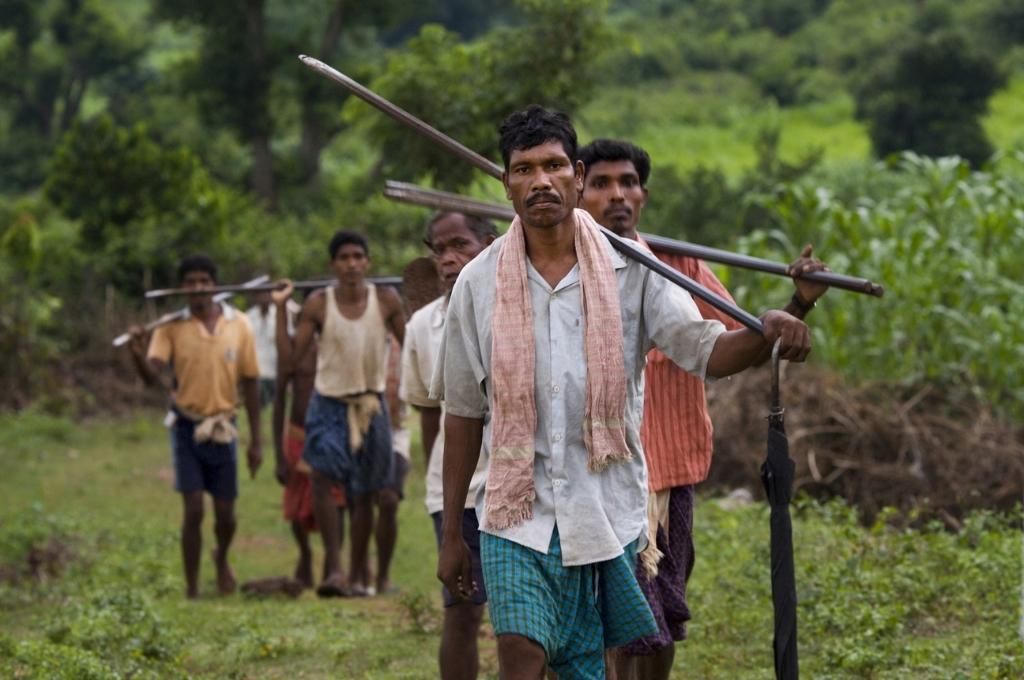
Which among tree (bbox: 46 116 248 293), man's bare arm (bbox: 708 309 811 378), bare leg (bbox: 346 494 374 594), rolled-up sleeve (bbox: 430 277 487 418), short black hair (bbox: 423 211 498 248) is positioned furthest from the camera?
tree (bbox: 46 116 248 293)

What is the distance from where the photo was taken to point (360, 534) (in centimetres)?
920

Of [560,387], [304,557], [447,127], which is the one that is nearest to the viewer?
[560,387]

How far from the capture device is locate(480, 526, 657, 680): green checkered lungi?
4340 millimetres

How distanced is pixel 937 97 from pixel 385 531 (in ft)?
77.3

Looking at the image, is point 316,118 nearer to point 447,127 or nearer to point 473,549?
point 447,127

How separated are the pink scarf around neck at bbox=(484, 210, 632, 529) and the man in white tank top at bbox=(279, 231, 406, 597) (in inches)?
182

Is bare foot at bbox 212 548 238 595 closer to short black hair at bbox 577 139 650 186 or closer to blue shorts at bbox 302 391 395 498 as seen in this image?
blue shorts at bbox 302 391 395 498

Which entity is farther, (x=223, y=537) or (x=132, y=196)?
(x=132, y=196)

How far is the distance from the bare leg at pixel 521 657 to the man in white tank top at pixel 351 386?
4.70m

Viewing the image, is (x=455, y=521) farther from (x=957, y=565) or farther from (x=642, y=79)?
(x=642, y=79)

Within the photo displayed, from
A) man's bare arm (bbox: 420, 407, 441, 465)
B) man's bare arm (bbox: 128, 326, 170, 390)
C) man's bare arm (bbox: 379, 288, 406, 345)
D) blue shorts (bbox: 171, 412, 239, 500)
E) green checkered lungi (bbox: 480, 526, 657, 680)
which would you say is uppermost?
man's bare arm (bbox: 379, 288, 406, 345)

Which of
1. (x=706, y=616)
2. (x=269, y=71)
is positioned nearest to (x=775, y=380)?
(x=706, y=616)

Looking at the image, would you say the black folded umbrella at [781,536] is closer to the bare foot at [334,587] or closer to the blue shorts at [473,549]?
the blue shorts at [473,549]

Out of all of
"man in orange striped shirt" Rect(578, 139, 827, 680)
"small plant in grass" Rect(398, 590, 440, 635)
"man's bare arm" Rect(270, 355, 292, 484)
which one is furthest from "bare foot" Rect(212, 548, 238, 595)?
"man in orange striped shirt" Rect(578, 139, 827, 680)
